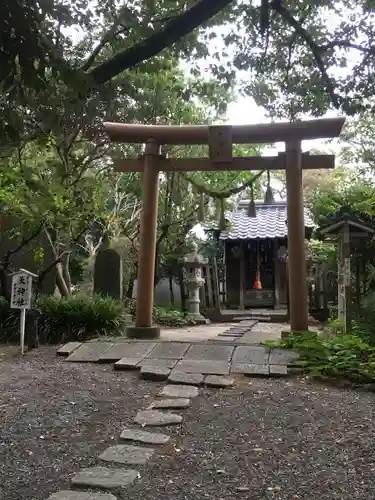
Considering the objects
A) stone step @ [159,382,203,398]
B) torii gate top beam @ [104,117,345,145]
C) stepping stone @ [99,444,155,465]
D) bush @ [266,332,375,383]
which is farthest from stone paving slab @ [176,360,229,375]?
torii gate top beam @ [104,117,345,145]

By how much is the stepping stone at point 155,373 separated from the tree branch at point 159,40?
3.32 meters

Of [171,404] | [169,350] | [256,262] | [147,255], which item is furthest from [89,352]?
[256,262]

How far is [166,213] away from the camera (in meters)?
11.9

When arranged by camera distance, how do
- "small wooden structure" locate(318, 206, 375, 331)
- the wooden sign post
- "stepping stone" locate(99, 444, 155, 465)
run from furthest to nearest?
"small wooden structure" locate(318, 206, 375, 331)
the wooden sign post
"stepping stone" locate(99, 444, 155, 465)

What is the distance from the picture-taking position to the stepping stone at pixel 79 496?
2885mm

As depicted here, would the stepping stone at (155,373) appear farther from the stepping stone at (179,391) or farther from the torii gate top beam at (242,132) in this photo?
the torii gate top beam at (242,132)

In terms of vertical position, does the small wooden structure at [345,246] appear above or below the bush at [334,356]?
above

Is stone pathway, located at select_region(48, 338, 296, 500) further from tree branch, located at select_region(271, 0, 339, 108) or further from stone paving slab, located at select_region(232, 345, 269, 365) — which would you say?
tree branch, located at select_region(271, 0, 339, 108)

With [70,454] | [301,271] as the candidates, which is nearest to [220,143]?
[301,271]

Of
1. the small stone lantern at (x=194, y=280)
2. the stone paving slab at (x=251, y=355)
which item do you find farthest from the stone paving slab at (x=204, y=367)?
the small stone lantern at (x=194, y=280)

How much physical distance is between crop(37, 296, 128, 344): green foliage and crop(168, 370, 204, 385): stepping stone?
290 centimetres

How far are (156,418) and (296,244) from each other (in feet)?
12.8

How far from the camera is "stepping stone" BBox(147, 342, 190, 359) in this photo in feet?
21.0

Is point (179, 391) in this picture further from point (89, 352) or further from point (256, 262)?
point (256, 262)
